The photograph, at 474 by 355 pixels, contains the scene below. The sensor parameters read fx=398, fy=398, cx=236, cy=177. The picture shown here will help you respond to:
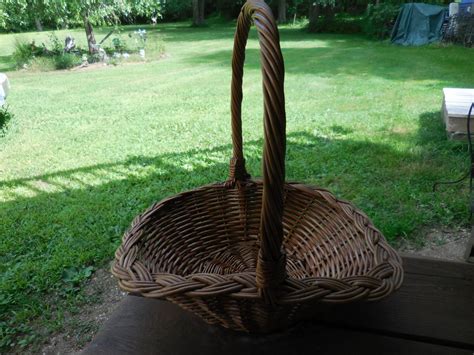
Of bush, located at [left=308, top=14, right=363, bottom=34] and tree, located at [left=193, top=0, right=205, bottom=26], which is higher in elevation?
tree, located at [left=193, top=0, right=205, bottom=26]

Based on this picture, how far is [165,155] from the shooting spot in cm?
365

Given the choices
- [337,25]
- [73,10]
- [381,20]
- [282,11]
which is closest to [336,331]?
[73,10]

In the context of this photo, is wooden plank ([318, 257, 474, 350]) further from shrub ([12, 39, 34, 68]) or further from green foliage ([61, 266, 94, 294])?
shrub ([12, 39, 34, 68])

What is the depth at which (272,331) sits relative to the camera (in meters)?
0.84

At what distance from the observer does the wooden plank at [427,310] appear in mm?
845

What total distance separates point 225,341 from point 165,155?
115 inches

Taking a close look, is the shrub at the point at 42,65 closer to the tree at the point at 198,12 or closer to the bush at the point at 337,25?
the bush at the point at 337,25

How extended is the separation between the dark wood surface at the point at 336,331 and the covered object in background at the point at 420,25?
37.7 ft

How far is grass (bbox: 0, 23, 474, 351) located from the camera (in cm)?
220

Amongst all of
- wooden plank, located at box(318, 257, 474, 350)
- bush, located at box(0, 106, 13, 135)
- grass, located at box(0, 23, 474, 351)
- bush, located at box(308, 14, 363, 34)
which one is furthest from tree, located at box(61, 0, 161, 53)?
wooden plank, located at box(318, 257, 474, 350)

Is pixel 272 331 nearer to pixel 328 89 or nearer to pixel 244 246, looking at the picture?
pixel 244 246

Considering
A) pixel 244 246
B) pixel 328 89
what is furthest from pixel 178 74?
pixel 244 246

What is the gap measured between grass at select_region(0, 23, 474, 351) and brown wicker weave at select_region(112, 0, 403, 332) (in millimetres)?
957

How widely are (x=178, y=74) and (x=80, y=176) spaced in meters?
5.25
